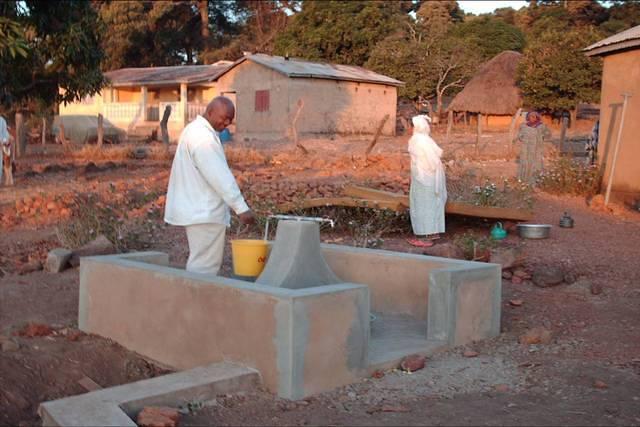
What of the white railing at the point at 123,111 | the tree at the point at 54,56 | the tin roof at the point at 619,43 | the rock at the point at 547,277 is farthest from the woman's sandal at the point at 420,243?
the white railing at the point at 123,111

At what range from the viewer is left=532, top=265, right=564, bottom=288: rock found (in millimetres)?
7543

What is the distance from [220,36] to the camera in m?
46.2

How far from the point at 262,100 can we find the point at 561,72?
38.3 feet

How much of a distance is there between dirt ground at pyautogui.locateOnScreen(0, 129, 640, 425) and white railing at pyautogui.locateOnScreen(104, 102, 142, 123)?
81.7 ft

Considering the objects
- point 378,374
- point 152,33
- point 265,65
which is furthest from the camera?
point 152,33

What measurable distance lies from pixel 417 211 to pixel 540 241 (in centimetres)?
155

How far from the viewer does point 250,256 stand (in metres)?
5.70

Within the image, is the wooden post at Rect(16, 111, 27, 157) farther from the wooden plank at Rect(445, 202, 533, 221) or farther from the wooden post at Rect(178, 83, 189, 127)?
the wooden plank at Rect(445, 202, 533, 221)

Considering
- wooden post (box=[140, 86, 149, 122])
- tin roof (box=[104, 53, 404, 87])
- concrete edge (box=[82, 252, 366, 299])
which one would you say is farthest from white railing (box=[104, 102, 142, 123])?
concrete edge (box=[82, 252, 366, 299])

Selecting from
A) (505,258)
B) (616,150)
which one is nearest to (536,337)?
(505,258)

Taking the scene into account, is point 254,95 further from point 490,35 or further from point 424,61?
point 490,35

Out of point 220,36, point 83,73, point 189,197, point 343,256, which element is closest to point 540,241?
point 343,256

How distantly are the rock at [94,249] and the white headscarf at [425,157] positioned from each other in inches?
139

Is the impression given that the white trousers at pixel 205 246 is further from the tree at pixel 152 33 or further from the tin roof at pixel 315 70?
the tree at pixel 152 33
